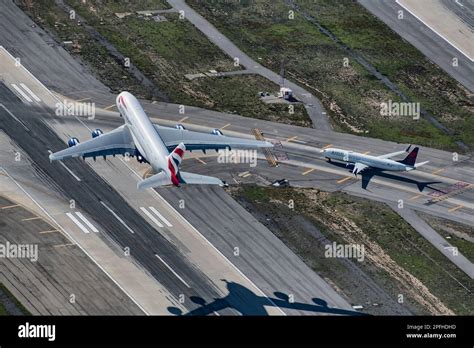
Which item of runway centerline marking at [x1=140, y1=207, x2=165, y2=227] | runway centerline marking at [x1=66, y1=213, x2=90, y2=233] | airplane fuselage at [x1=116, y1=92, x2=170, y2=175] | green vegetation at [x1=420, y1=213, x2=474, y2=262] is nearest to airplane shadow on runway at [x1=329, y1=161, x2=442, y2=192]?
green vegetation at [x1=420, y1=213, x2=474, y2=262]

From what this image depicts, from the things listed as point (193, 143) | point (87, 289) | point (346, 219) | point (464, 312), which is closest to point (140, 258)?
point (87, 289)

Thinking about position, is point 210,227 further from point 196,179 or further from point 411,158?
point 411,158

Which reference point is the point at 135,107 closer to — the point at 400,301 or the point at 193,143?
the point at 193,143

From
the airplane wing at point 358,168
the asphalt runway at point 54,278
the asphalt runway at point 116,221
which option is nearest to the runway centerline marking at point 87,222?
the asphalt runway at point 116,221

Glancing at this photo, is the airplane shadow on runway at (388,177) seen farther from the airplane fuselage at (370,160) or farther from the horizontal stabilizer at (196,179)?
the horizontal stabilizer at (196,179)

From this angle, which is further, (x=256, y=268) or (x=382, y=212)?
(x=382, y=212)
